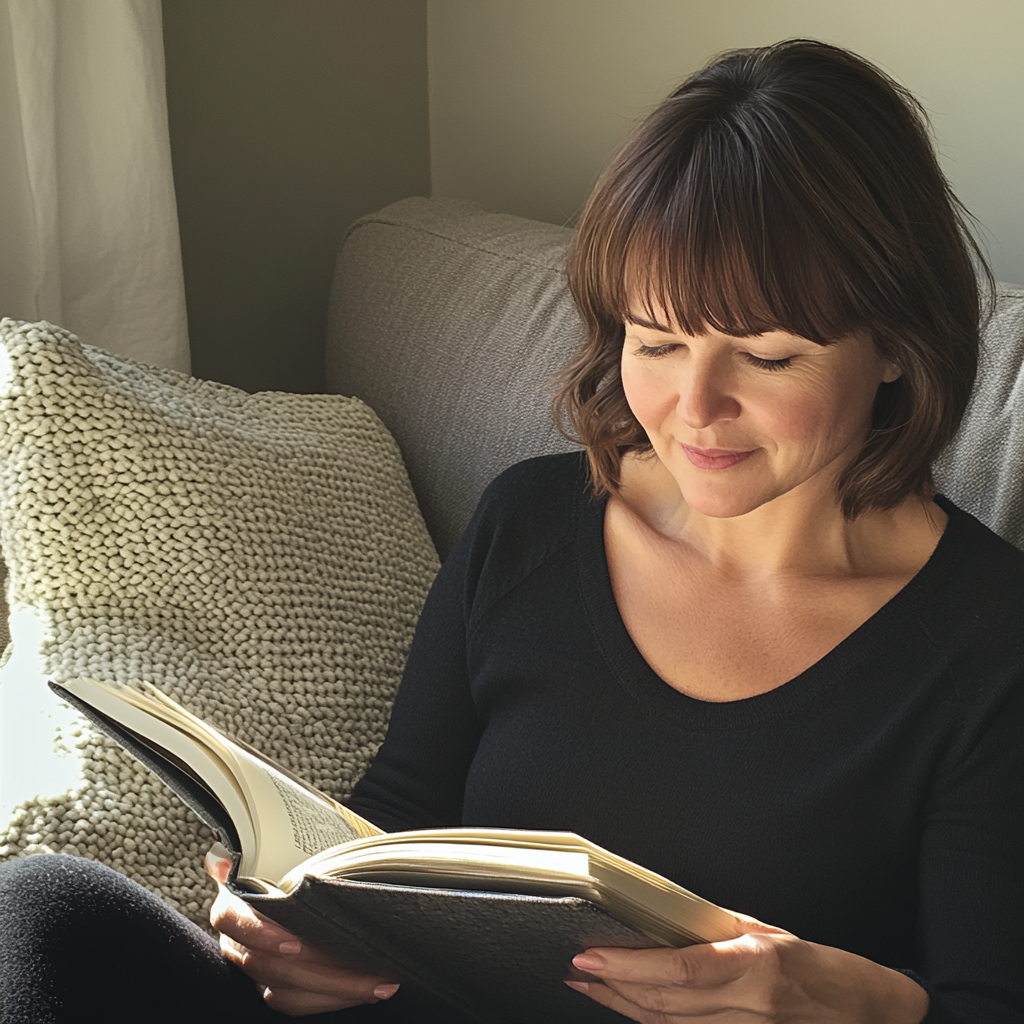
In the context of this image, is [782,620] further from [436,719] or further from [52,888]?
[52,888]

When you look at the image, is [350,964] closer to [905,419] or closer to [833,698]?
[833,698]

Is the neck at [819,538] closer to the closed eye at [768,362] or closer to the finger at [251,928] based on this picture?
the closed eye at [768,362]

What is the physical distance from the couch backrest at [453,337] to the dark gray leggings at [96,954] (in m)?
0.65

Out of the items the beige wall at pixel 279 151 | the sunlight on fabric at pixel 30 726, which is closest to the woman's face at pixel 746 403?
the sunlight on fabric at pixel 30 726

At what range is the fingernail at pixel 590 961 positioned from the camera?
27.6 inches

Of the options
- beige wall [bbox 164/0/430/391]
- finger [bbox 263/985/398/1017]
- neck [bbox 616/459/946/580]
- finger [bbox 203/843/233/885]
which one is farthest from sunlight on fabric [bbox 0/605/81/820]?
beige wall [bbox 164/0/430/391]

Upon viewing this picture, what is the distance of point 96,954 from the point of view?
0.85m

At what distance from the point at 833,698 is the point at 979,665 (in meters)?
0.11

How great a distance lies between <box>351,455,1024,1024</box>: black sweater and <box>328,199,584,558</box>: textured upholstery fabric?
36cm

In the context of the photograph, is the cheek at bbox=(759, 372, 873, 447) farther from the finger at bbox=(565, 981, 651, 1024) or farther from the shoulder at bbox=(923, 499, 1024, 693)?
the finger at bbox=(565, 981, 651, 1024)

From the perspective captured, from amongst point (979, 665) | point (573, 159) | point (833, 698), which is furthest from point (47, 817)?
point (573, 159)

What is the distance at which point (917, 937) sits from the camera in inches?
37.3

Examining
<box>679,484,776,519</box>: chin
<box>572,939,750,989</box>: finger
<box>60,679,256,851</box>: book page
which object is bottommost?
<box>572,939,750,989</box>: finger

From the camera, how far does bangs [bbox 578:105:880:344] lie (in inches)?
33.4
